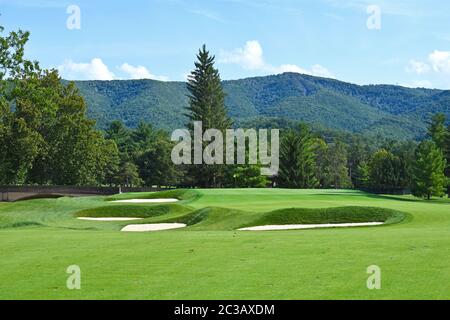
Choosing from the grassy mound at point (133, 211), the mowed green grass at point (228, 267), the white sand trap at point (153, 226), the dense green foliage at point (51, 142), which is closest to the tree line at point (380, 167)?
the dense green foliage at point (51, 142)

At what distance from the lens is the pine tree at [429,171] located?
217ft

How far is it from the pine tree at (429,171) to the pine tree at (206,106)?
96.0 ft

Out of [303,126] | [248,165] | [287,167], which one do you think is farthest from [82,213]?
[303,126]

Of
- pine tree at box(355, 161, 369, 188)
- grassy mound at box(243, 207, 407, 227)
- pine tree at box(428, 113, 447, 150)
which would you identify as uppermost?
pine tree at box(428, 113, 447, 150)

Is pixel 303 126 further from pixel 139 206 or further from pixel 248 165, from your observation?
pixel 139 206

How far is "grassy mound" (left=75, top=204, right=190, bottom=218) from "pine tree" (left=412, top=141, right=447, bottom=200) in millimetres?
40817

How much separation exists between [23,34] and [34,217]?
17273 mm

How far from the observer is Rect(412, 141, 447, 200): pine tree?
217 ft

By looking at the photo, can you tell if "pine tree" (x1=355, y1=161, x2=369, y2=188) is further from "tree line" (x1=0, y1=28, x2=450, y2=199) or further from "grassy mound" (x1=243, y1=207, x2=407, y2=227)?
"grassy mound" (x1=243, y1=207, x2=407, y2=227)

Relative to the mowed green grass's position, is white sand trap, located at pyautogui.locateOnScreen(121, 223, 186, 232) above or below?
below

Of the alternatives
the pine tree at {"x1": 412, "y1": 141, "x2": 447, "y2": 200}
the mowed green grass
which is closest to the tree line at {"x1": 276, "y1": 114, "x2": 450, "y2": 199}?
the pine tree at {"x1": 412, "y1": 141, "x2": 447, "y2": 200}

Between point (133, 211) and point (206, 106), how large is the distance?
53649mm

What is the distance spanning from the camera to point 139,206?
115ft

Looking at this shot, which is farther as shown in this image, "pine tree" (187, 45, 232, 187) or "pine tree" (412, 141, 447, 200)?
"pine tree" (187, 45, 232, 187)
